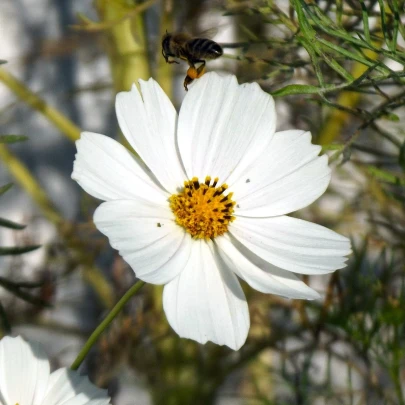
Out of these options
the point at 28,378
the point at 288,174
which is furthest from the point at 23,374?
the point at 288,174

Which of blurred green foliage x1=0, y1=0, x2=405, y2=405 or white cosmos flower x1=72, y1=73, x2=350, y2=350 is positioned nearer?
white cosmos flower x1=72, y1=73, x2=350, y2=350

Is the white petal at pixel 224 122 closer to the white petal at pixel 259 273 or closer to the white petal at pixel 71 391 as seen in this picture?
the white petal at pixel 259 273

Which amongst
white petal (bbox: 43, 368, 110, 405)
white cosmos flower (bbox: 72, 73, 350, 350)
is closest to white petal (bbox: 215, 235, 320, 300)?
white cosmos flower (bbox: 72, 73, 350, 350)

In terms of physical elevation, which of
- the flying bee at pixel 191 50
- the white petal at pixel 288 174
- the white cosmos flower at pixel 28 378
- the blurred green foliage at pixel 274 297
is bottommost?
the blurred green foliage at pixel 274 297

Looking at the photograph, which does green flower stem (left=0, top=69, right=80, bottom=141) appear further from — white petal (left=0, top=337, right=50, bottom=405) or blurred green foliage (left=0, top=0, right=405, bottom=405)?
white petal (left=0, top=337, right=50, bottom=405)

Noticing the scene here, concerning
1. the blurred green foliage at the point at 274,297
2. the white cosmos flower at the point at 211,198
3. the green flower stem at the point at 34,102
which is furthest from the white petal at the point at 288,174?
the green flower stem at the point at 34,102

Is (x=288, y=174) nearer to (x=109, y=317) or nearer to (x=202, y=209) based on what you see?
(x=202, y=209)

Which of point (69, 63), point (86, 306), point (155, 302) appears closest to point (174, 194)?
point (155, 302)
